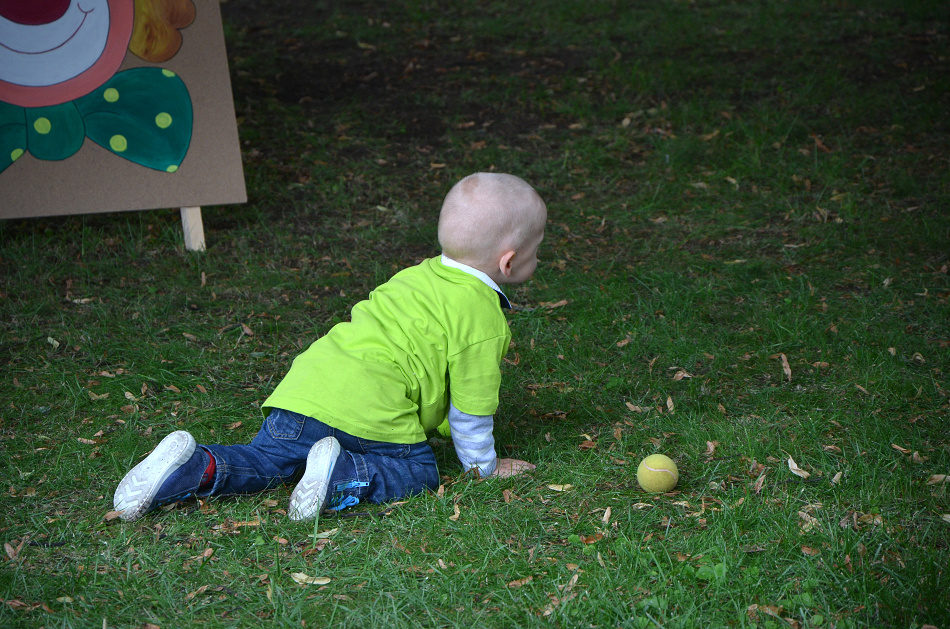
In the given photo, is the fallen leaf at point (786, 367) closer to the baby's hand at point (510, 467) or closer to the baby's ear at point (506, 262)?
the baby's hand at point (510, 467)

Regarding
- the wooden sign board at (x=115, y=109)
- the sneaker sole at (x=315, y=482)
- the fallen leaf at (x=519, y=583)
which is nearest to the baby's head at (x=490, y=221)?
the sneaker sole at (x=315, y=482)

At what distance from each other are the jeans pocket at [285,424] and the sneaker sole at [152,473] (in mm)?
287

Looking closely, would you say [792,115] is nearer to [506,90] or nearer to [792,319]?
[506,90]

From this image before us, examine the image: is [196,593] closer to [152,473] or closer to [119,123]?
[152,473]

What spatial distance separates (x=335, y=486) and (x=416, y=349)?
0.54 m

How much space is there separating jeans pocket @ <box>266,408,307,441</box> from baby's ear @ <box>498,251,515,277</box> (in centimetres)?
88

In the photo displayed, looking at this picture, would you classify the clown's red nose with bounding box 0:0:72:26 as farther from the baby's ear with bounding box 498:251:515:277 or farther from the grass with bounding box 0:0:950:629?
the baby's ear with bounding box 498:251:515:277

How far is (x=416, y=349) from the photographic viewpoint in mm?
2941

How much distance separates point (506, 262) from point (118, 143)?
3.46 meters

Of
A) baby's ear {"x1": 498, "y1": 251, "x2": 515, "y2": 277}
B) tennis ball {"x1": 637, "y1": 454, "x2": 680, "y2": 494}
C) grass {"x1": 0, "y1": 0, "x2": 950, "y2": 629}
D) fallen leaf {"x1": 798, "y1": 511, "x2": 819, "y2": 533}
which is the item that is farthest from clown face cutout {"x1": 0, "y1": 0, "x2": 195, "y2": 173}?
fallen leaf {"x1": 798, "y1": 511, "x2": 819, "y2": 533}

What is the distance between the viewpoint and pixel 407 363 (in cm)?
296

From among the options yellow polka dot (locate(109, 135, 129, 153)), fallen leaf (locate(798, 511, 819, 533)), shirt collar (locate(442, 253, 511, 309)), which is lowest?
fallen leaf (locate(798, 511, 819, 533))

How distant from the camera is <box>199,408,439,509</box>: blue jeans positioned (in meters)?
2.91

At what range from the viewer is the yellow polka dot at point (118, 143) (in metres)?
5.32
